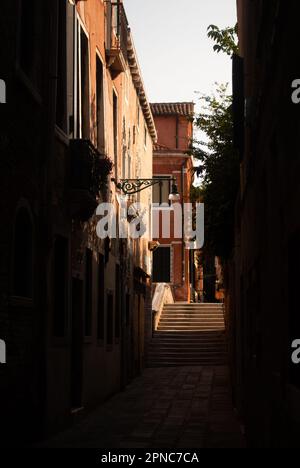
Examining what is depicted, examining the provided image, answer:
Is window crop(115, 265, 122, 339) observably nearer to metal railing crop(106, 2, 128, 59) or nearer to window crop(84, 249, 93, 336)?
window crop(84, 249, 93, 336)

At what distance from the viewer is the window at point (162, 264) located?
44.4 m

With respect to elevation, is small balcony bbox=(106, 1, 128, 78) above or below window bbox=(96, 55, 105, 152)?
above

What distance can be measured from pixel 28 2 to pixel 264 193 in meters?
5.20

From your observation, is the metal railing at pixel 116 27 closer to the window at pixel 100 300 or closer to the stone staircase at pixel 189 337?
the window at pixel 100 300

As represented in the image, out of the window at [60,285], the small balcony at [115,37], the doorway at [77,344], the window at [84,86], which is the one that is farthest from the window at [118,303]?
the window at [60,285]

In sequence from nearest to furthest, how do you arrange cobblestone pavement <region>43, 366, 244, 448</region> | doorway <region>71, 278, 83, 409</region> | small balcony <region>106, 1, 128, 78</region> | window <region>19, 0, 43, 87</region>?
window <region>19, 0, 43, 87</region>, cobblestone pavement <region>43, 366, 244, 448</region>, doorway <region>71, 278, 83, 409</region>, small balcony <region>106, 1, 128, 78</region>

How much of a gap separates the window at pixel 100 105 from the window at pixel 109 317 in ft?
12.0

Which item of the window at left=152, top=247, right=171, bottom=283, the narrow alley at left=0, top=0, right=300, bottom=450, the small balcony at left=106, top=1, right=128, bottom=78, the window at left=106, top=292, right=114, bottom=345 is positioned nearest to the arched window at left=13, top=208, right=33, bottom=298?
the narrow alley at left=0, top=0, right=300, bottom=450

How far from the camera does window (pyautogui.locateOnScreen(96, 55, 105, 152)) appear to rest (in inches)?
744

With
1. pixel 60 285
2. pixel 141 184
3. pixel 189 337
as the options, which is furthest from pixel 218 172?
pixel 189 337

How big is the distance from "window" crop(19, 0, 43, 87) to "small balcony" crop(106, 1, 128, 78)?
7.53 metres
